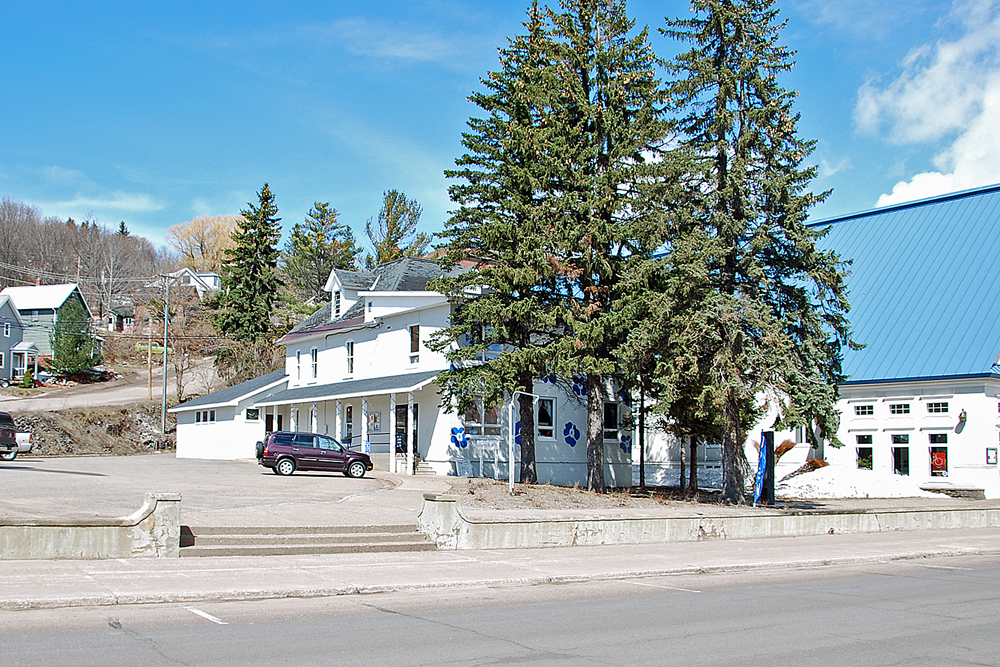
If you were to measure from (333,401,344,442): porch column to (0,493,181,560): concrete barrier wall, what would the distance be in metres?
22.3

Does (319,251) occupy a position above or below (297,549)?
above

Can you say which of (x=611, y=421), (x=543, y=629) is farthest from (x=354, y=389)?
(x=543, y=629)

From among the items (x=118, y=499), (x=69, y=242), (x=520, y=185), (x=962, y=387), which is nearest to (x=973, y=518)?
(x=962, y=387)

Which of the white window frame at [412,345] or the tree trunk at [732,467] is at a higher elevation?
the white window frame at [412,345]

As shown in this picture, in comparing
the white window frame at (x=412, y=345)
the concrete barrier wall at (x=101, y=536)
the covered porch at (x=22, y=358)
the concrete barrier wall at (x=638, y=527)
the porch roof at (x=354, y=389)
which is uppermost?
the covered porch at (x=22, y=358)

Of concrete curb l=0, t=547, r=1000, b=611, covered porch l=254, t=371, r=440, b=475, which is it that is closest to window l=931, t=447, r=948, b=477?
concrete curb l=0, t=547, r=1000, b=611

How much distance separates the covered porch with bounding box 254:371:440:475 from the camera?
1300 inches

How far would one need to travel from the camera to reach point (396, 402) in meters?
35.4

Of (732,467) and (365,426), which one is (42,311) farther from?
(732,467)

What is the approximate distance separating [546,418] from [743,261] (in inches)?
472

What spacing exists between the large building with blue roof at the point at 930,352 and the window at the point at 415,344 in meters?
18.4

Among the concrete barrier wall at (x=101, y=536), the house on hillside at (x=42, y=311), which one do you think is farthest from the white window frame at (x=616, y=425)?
the house on hillside at (x=42, y=311)

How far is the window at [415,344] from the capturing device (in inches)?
1379

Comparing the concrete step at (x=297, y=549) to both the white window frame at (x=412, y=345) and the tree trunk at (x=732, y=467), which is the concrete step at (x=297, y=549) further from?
the white window frame at (x=412, y=345)
